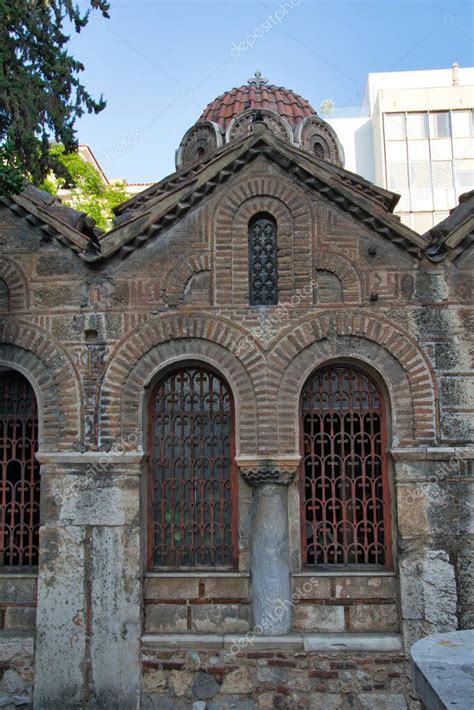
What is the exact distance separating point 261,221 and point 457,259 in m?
2.47

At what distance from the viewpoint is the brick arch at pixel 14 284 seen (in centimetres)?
885

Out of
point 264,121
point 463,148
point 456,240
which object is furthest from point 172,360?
point 463,148

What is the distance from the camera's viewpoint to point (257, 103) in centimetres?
1466

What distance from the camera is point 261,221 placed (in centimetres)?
898

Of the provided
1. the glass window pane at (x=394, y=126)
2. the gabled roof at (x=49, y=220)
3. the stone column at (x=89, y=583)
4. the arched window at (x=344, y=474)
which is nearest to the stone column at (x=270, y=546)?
the arched window at (x=344, y=474)

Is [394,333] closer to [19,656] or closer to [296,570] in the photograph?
[296,570]

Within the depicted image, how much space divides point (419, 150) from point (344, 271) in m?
20.2

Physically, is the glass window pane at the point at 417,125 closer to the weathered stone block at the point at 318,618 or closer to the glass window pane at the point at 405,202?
the glass window pane at the point at 405,202

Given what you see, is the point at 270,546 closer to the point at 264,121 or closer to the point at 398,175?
the point at 264,121

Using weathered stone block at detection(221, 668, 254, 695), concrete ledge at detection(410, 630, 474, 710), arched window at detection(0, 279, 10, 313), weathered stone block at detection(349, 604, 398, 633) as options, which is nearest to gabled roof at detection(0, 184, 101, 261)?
arched window at detection(0, 279, 10, 313)

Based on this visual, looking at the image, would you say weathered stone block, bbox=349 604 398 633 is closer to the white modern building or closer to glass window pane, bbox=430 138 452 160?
the white modern building

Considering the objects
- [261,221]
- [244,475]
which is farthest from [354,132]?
[244,475]

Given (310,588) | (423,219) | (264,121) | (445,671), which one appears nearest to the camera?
(445,671)

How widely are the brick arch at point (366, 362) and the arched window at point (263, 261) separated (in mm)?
618
